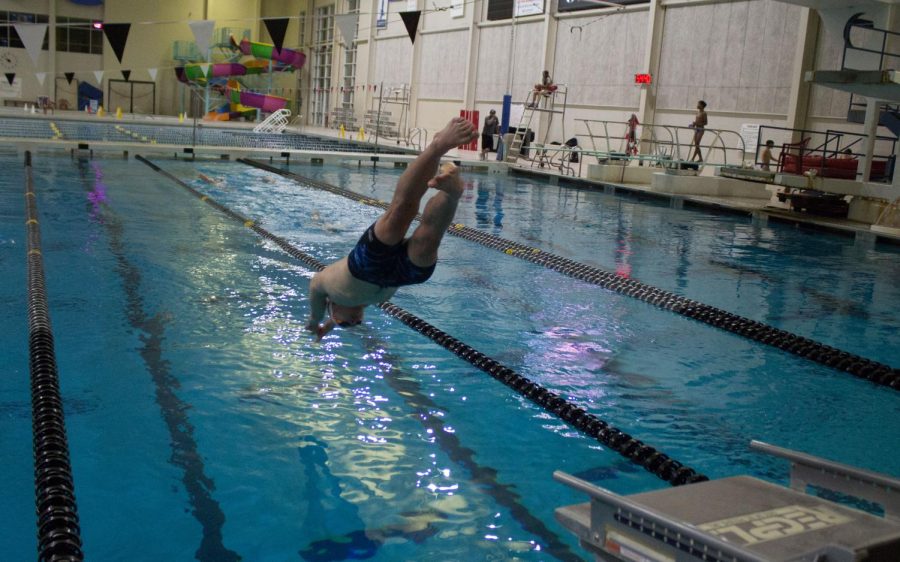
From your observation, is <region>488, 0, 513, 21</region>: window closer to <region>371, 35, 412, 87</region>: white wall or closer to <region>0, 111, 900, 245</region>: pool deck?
<region>0, 111, 900, 245</region>: pool deck

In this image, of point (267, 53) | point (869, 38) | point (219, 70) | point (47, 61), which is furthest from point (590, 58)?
point (47, 61)

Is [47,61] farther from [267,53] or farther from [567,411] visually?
[567,411]

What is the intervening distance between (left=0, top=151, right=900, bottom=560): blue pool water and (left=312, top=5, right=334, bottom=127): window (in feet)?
94.0

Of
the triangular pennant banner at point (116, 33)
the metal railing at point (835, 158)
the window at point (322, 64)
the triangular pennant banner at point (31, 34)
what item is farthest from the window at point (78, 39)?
the metal railing at point (835, 158)

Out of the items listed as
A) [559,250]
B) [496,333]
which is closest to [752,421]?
[496,333]

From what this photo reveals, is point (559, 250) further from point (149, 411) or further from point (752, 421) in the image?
point (149, 411)

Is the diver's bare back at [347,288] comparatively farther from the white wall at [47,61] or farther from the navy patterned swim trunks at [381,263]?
the white wall at [47,61]

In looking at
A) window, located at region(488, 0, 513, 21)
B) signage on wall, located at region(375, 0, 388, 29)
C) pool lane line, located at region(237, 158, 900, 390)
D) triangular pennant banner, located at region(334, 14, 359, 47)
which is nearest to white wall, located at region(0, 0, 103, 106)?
signage on wall, located at region(375, 0, 388, 29)

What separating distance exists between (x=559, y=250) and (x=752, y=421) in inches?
188

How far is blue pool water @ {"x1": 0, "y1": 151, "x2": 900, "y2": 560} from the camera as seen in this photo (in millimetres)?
2975

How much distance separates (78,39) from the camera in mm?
33156

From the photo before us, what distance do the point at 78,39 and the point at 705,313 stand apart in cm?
3321

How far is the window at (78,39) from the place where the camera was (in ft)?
108

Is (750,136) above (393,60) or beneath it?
beneath
